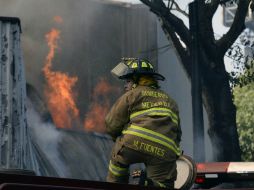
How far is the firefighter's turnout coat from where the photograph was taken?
6.09 meters

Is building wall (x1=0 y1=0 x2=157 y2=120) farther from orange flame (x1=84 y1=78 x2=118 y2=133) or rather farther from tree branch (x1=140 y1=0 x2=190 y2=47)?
tree branch (x1=140 y1=0 x2=190 y2=47)

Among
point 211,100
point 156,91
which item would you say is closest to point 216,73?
point 211,100

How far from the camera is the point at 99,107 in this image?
2666cm

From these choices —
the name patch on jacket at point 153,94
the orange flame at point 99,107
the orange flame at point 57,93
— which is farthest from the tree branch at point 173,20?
the name patch on jacket at point 153,94

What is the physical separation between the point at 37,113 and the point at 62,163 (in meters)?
1.54

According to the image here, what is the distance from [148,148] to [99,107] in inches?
811

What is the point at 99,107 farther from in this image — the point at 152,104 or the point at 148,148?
the point at 148,148

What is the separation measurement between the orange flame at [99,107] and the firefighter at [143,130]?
19.6 metres

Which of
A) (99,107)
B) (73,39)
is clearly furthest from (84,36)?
(99,107)

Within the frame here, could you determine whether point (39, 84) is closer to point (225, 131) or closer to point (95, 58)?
point (95, 58)

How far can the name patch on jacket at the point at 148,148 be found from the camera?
6.06m

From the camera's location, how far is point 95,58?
26.6 metres

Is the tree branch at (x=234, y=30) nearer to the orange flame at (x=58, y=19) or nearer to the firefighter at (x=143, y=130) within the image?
the orange flame at (x=58, y=19)

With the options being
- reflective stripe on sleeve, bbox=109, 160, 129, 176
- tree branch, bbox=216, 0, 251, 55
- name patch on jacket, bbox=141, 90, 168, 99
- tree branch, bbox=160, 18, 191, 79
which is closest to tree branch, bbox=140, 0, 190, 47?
tree branch, bbox=160, 18, 191, 79
